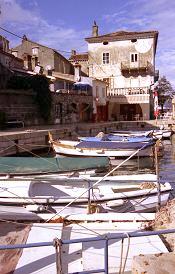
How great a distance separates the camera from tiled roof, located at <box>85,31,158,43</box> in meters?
52.4

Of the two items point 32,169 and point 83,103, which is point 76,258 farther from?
point 83,103

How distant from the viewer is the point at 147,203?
32.5 ft

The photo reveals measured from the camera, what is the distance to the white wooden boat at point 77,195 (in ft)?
29.7

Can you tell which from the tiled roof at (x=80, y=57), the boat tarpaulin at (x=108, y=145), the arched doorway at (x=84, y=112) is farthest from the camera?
the tiled roof at (x=80, y=57)

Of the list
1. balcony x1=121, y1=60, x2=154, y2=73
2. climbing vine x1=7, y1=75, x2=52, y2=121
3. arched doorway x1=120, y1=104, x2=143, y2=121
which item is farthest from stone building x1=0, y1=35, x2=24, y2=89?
balcony x1=121, y1=60, x2=154, y2=73

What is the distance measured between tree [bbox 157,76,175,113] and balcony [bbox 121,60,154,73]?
475 inches

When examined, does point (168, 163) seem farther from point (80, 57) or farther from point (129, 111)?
point (80, 57)

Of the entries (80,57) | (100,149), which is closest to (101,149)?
(100,149)

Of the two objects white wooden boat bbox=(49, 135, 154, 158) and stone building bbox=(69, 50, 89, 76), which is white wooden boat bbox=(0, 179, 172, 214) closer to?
white wooden boat bbox=(49, 135, 154, 158)

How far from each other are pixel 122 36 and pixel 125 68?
476cm

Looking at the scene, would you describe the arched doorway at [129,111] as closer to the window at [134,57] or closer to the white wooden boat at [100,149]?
the window at [134,57]

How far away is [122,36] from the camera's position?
2101 inches

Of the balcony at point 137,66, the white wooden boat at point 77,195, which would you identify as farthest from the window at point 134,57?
the white wooden boat at point 77,195

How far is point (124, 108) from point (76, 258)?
47.1 m
